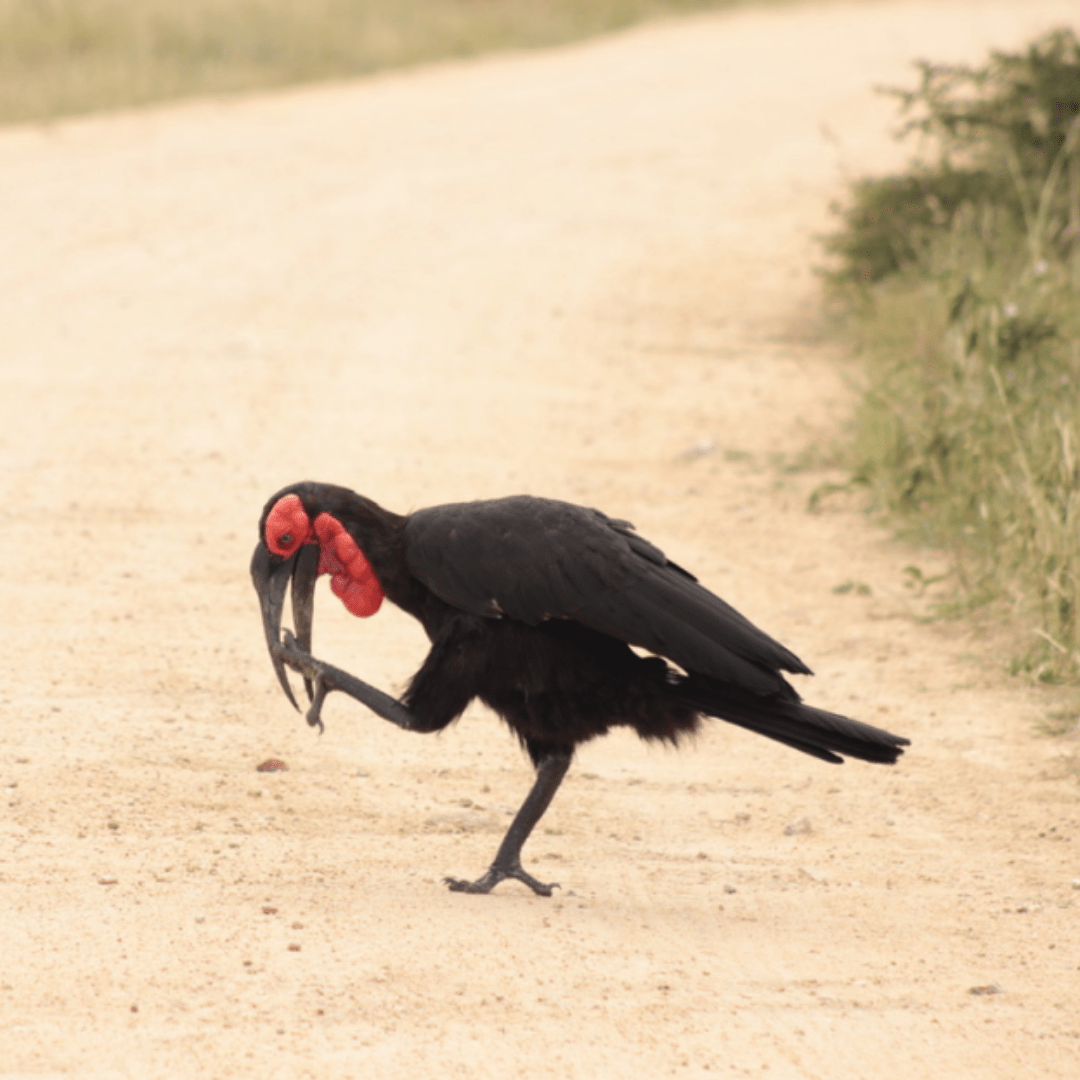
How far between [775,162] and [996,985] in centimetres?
1136

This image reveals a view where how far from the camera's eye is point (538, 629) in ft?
12.8

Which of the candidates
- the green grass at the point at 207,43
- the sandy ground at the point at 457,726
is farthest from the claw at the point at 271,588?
the green grass at the point at 207,43

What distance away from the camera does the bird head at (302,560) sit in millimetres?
3920

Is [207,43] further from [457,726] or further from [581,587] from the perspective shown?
[581,587]

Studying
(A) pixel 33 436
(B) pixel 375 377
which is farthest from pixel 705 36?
(A) pixel 33 436

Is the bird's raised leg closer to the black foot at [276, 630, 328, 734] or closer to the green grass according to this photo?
the black foot at [276, 630, 328, 734]

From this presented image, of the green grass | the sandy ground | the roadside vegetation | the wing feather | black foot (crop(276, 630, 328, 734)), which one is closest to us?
the sandy ground

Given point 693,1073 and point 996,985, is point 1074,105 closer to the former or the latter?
point 996,985

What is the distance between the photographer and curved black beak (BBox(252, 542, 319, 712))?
12.9ft

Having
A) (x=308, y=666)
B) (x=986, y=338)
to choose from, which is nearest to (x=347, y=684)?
(x=308, y=666)

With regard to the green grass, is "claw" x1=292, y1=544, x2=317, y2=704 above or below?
below

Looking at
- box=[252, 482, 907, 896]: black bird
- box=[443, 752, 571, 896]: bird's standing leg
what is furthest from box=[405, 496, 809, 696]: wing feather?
box=[443, 752, 571, 896]: bird's standing leg

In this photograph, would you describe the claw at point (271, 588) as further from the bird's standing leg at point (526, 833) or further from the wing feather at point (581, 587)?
the bird's standing leg at point (526, 833)

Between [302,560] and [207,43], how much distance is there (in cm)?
1367
